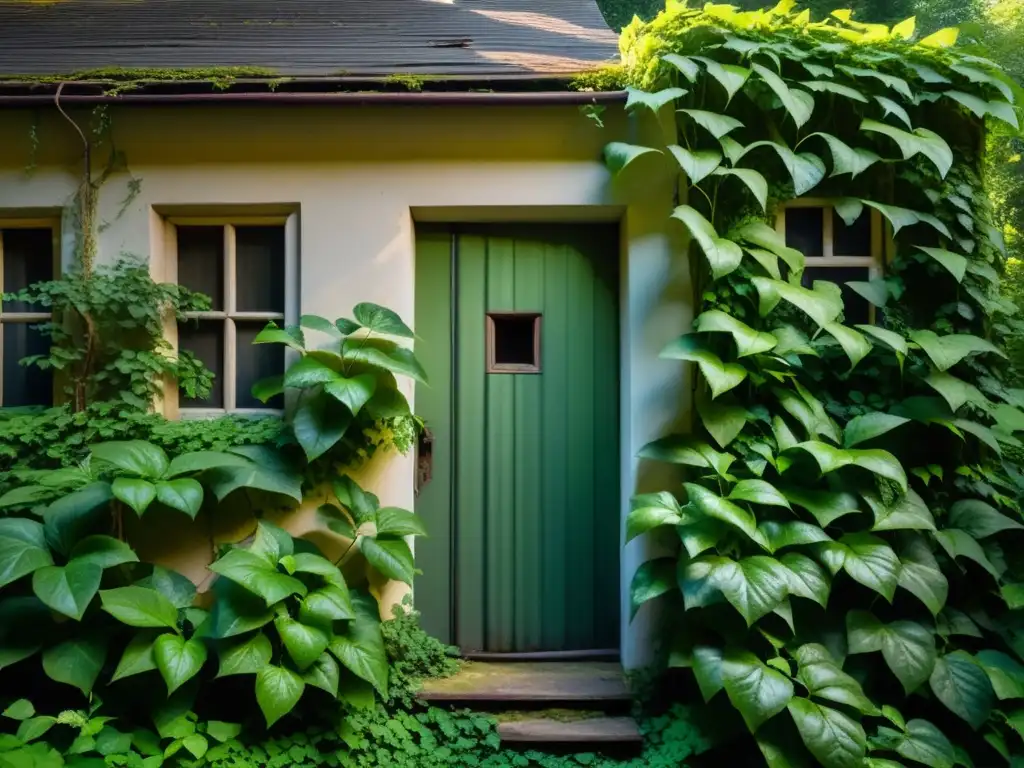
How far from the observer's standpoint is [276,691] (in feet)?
7.80

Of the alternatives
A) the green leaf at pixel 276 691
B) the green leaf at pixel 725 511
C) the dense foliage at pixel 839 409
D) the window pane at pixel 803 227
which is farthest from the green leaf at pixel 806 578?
the green leaf at pixel 276 691

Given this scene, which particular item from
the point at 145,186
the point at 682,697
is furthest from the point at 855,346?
the point at 145,186

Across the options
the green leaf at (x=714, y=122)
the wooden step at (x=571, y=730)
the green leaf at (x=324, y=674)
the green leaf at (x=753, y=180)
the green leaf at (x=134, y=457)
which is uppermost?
the green leaf at (x=714, y=122)

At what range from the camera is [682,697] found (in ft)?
9.45

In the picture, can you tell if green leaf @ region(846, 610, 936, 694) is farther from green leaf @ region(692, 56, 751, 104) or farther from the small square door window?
green leaf @ region(692, 56, 751, 104)

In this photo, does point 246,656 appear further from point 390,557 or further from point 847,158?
point 847,158

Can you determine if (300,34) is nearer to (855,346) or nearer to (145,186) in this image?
(145,186)

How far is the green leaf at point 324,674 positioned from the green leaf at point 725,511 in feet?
5.13

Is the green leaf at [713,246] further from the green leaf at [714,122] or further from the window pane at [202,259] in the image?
the window pane at [202,259]

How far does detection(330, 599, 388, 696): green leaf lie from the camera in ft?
8.35

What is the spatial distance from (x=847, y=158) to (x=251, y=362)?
9.79 ft

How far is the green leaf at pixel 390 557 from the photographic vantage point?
2.75 metres

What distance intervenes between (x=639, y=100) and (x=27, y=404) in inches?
131

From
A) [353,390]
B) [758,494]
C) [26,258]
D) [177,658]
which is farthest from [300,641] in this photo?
[26,258]
